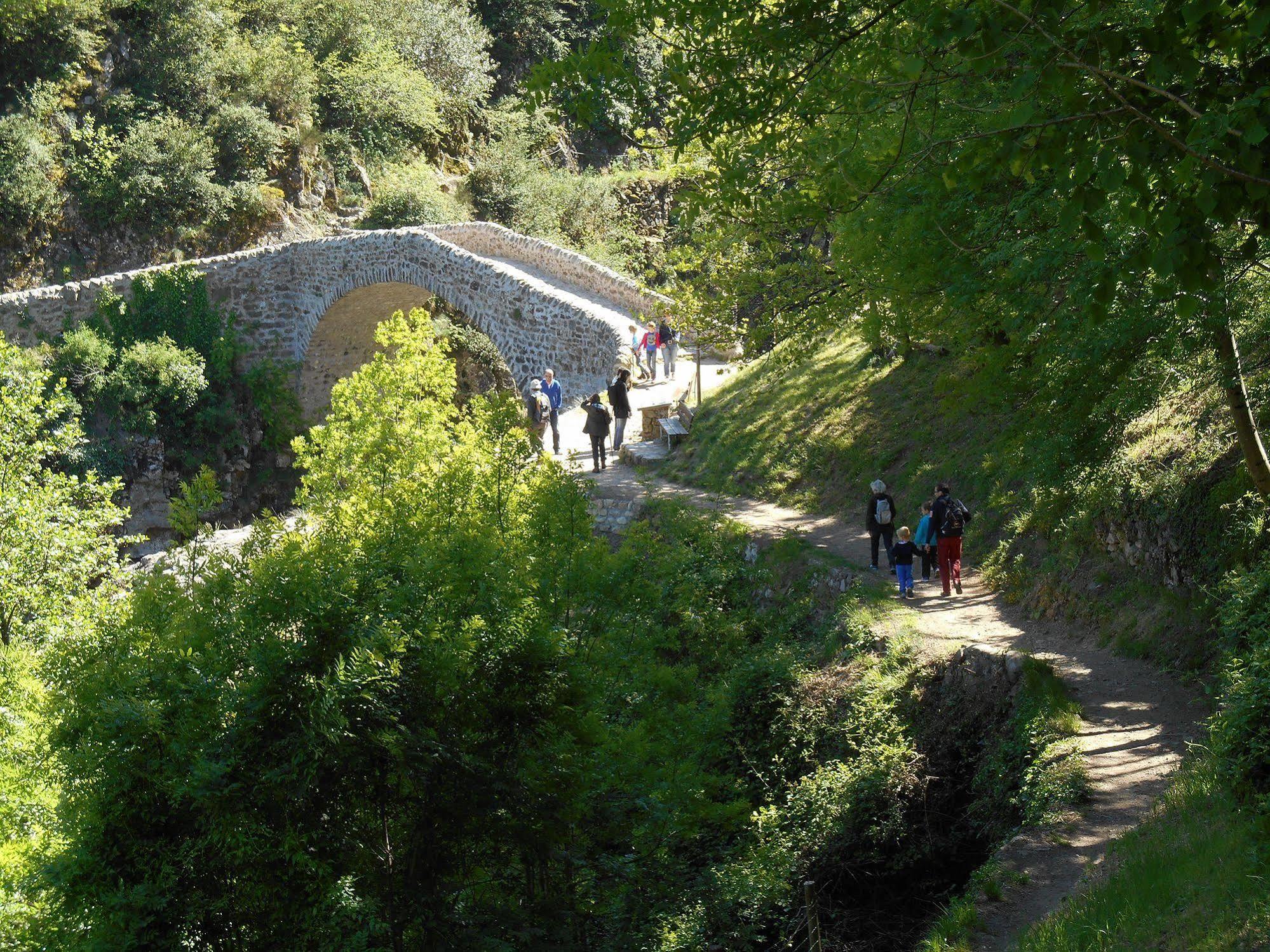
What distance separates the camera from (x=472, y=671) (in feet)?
18.9

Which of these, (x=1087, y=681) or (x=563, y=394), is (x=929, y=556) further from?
(x=563, y=394)

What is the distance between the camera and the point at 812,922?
6840mm

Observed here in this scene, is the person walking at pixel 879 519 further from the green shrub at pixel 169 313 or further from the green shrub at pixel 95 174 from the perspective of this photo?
the green shrub at pixel 95 174

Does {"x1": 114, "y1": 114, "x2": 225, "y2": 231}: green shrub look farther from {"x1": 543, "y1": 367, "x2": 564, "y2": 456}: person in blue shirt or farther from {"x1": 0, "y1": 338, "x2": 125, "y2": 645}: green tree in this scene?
{"x1": 543, "y1": 367, "x2": 564, "y2": 456}: person in blue shirt

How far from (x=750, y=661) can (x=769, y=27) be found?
6982 mm

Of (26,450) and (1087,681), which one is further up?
(26,450)

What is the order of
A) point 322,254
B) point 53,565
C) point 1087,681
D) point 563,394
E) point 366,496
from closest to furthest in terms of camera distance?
point 1087,681, point 366,496, point 53,565, point 563,394, point 322,254

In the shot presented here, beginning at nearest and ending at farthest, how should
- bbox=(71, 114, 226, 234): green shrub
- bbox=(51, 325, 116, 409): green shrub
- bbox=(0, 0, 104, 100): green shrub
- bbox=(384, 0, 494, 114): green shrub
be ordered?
bbox=(51, 325, 116, 409): green shrub < bbox=(71, 114, 226, 234): green shrub < bbox=(0, 0, 104, 100): green shrub < bbox=(384, 0, 494, 114): green shrub

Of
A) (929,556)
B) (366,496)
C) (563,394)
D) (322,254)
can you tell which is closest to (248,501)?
(322,254)

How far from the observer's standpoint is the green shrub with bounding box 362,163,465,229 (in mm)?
32250

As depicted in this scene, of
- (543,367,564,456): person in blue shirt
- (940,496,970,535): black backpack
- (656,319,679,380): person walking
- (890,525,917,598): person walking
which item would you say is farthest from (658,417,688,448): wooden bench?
(940,496,970,535): black backpack

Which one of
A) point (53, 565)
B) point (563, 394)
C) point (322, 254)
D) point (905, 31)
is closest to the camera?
point (905, 31)

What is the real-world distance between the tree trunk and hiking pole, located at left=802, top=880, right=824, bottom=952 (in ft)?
13.9

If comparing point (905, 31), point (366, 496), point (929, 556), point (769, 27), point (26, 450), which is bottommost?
point (929, 556)
